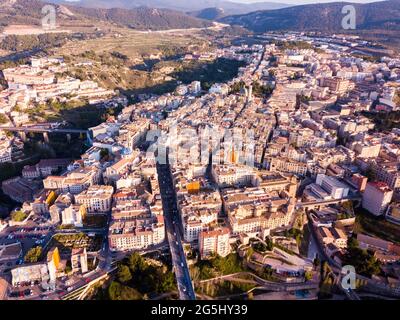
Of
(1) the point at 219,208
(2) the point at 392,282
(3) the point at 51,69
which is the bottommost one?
(2) the point at 392,282

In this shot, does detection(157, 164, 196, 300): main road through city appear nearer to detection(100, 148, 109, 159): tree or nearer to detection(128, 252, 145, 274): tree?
detection(128, 252, 145, 274): tree

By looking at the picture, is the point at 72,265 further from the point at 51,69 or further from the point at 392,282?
the point at 51,69

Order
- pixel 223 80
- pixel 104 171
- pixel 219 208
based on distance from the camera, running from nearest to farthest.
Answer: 1. pixel 219 208
2. pixel 104 171
3. pixel 223 80

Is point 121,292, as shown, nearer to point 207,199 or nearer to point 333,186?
point 207,199

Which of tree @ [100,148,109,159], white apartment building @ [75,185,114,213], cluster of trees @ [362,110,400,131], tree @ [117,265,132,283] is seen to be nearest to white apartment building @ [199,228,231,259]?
tree @ [117,265,132,283]
